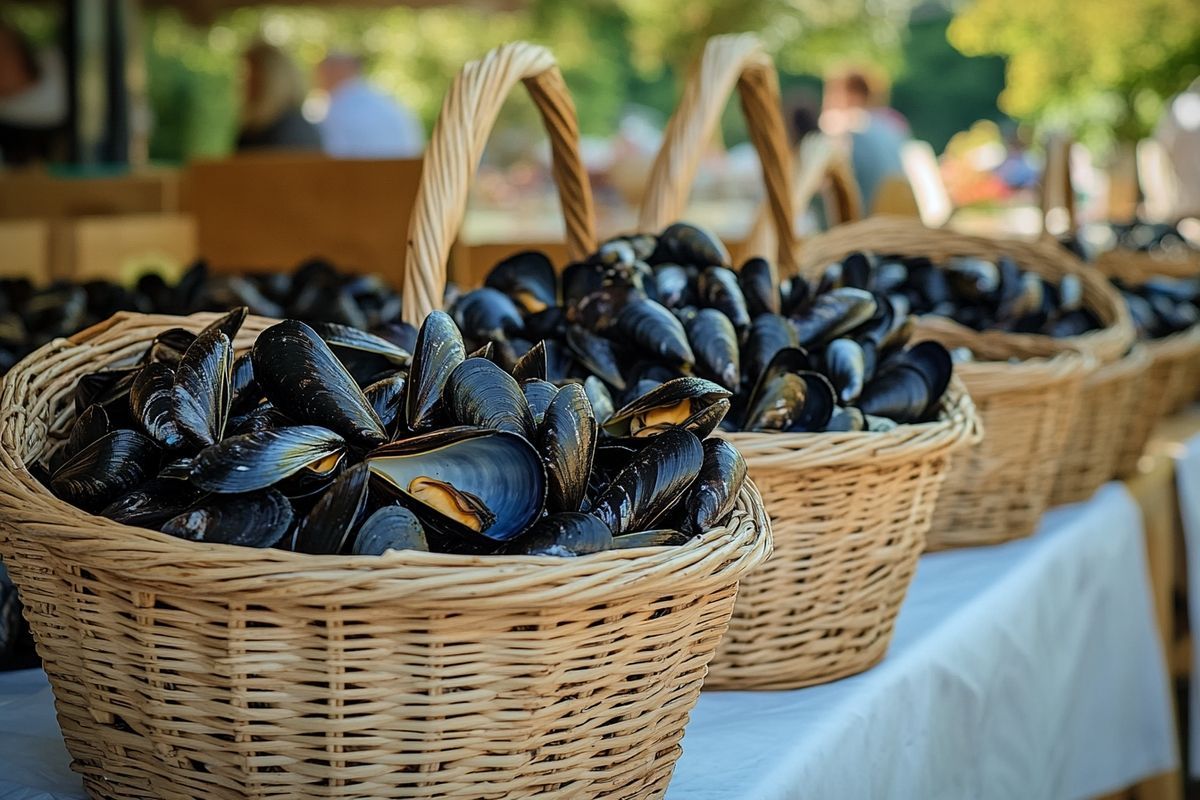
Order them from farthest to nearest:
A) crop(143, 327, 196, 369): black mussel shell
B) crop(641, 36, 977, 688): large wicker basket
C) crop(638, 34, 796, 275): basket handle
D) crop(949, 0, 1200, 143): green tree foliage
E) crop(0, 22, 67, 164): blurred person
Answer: crop(949, 0, 1200, 143): green tree foliage, crop(0, 22, 67, 164): blurred person, crop(638, 34, 796, 275): basket handle, crop(641, 36, 977, 688): large wicker basket, crop(143, 327, 196, 369): black mussel shell

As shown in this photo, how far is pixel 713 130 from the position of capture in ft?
6.10

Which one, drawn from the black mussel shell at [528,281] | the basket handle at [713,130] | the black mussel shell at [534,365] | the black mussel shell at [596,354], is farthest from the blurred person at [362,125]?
the black mussel shell at [534,365]

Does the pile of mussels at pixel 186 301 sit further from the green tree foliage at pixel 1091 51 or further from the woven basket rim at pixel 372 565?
the green tree foliage at pixel 1091 51

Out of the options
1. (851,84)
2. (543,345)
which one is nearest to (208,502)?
(543,345)

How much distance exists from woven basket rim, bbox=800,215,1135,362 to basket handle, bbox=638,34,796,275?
0.22 m

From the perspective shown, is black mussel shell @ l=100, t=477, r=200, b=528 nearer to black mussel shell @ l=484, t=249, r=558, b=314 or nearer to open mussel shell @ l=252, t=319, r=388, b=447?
open mussel shell @ l=252, t=319, r=388, b=447

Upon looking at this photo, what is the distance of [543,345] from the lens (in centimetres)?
108

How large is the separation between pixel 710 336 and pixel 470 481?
56 centimetres

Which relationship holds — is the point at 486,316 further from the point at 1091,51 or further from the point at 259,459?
the point at 1091,51

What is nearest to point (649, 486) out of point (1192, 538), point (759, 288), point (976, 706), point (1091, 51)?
point (759, 288)

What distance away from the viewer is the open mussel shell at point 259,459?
82 centimetres

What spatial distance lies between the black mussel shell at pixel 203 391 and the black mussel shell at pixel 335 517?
0.14 metres

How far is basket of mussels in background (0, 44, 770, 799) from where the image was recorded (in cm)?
78

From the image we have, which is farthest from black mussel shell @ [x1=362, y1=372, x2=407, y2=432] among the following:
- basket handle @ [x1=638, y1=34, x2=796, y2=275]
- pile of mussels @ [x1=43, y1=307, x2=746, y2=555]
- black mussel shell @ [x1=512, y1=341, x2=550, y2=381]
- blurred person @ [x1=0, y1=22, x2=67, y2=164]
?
blurred person @ [x1=0, y1=22, x2=67, y2=164]
